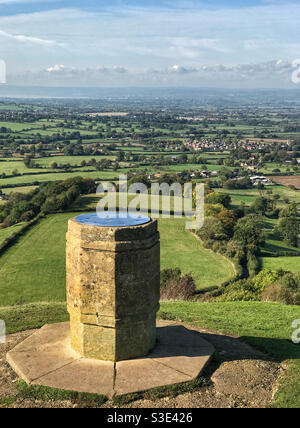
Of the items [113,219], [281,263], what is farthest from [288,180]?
[113,219]

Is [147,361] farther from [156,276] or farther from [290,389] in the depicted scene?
[290,389]

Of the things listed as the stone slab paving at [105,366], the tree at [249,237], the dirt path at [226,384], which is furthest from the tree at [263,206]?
the stone slab paving at [105,366]

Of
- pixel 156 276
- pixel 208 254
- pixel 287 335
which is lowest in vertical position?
pixel 208 254

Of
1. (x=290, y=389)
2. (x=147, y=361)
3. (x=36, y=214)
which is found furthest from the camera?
(x=36, y=214)

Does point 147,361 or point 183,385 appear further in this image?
point 147,361

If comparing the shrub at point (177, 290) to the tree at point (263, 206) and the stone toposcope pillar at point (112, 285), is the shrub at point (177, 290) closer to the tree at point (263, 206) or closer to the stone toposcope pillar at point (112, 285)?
the stone toposcope pillar at point (112, 285)

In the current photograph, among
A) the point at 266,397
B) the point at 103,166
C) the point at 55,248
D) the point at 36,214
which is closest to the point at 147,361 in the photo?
the point at 266,397

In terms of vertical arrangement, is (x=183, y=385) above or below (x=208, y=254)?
above
